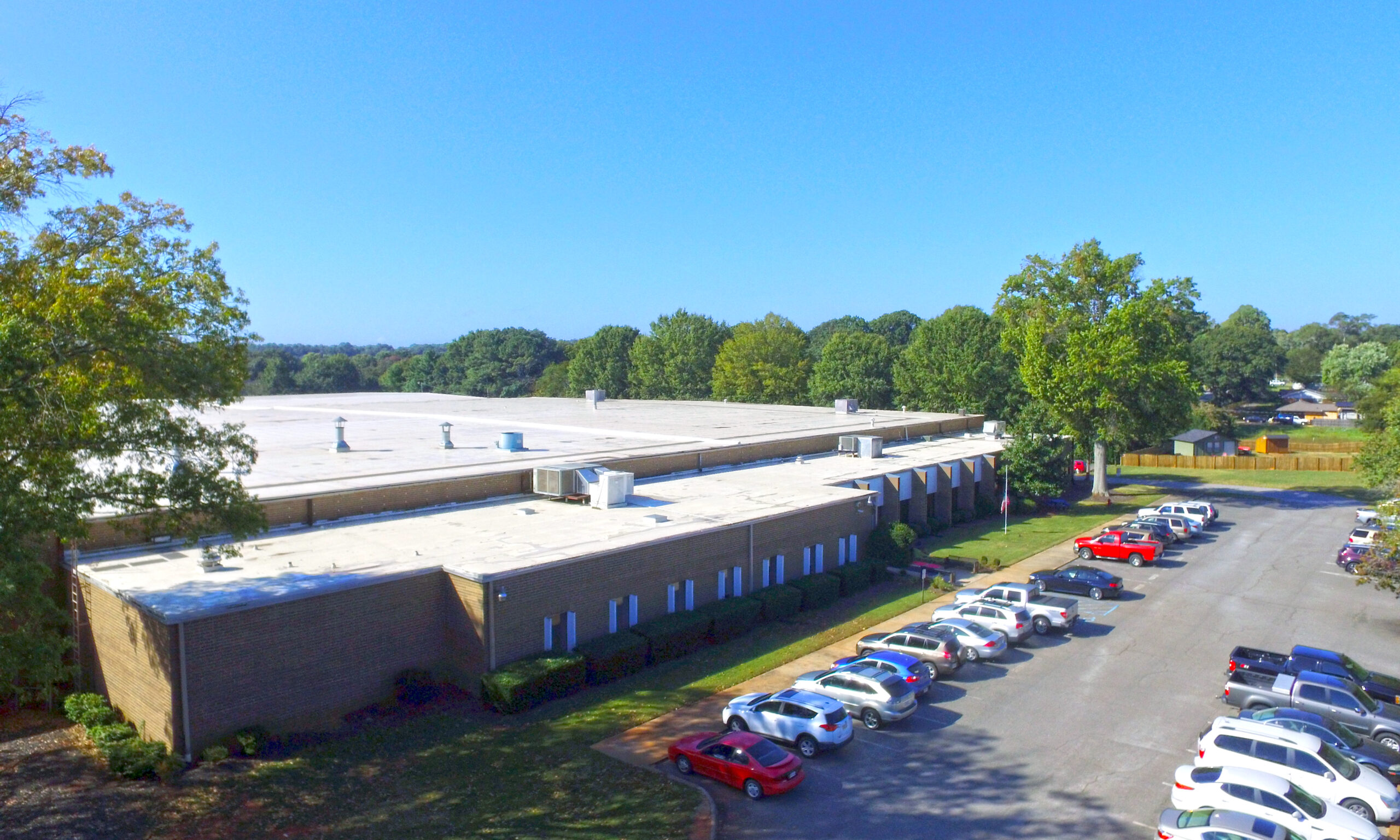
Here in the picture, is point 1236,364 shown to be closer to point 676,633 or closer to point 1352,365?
point 1352,365

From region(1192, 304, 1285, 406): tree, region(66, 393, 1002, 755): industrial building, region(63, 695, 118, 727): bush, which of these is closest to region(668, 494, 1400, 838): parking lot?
region(66, 393, 1002, 755): industrial building

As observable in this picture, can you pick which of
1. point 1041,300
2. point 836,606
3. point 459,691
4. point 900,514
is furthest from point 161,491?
point 1041,300

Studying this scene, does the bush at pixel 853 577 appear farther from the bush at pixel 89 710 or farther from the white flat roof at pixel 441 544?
the bush at pixel 89 710

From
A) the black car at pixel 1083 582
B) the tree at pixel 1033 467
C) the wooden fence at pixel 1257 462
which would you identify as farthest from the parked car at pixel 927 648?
the wooden fence at pixel 1257 462

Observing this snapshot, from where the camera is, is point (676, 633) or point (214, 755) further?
point (676, 633)

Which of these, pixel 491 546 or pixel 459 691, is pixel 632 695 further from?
pixel 491 546

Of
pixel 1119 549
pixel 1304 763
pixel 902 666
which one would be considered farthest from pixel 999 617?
pixel 1119 549

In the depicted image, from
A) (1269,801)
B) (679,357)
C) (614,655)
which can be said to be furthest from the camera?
(679,357)
